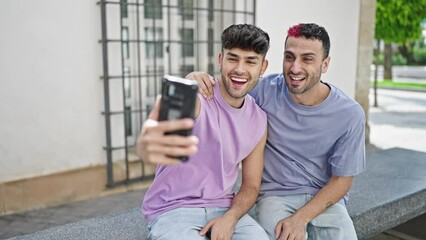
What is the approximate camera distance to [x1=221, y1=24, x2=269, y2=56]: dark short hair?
196 centimetres

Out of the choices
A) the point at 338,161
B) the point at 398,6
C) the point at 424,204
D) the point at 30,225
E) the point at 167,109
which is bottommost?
the point at 30,225

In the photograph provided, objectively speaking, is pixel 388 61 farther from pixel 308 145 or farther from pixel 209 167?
pixel 209 167

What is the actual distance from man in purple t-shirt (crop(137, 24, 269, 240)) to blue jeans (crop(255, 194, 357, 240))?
228 mm

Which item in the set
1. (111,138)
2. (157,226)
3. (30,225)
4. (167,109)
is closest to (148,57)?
(111,138)

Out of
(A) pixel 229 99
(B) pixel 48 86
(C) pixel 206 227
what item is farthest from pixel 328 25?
(C) pixel 206 227

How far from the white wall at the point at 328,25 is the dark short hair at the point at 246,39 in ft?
11.9

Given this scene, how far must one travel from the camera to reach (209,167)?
2.05m

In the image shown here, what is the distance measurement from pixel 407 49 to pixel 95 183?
29.5 metres

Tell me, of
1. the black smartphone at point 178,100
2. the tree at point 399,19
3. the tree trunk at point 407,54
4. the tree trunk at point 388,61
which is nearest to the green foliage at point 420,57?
the tree trunk at point 407,54

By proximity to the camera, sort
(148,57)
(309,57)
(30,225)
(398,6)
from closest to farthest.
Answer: (309,57) < (30,225) < (148,57) < (398,6)

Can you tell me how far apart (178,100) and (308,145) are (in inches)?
53.2

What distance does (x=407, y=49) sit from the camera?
29688 mm

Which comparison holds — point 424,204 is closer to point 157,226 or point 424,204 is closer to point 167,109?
point 157,226

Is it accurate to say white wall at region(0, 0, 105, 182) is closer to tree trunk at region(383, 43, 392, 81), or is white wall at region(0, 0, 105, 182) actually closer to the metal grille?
the metal grille
